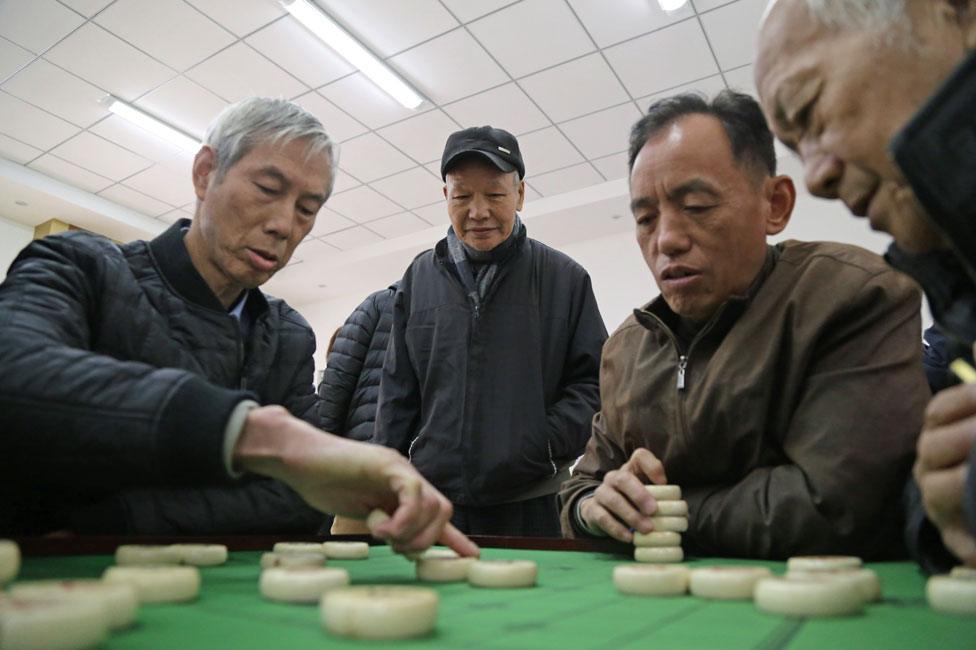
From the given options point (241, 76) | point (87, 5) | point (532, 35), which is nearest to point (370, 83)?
point (241, 76)

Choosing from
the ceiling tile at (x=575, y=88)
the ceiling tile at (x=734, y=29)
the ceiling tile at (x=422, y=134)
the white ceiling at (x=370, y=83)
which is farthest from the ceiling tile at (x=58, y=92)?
the ceiling tile at (x=734, y=29)

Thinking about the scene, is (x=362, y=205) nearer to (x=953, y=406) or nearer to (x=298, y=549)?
(x=298, y=549)

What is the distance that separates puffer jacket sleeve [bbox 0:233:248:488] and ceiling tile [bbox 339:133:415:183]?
4.44 metres

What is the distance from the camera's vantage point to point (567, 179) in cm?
577

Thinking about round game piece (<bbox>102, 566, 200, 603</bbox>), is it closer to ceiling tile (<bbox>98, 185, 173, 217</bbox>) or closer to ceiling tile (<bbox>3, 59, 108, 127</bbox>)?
ceiling tile (<bbox>3, 59, 108, 127</bbox>)

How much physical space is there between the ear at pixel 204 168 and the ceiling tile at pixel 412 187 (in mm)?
4036

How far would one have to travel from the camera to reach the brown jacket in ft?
3.68

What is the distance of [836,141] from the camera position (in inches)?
33.4

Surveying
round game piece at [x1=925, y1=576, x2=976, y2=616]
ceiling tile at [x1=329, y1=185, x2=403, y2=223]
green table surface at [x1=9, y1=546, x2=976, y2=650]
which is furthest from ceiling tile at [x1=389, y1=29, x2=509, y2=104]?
round game piece at [x1=925, y1=576, x2=976, y2=616]

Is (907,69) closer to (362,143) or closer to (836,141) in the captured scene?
(836,141)

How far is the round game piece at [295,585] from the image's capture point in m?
0.73

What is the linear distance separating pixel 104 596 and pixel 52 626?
3.0 inches

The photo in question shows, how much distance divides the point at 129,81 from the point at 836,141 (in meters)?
5.06

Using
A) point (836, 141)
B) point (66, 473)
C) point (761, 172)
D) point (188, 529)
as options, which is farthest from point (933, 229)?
point (188, 529)
